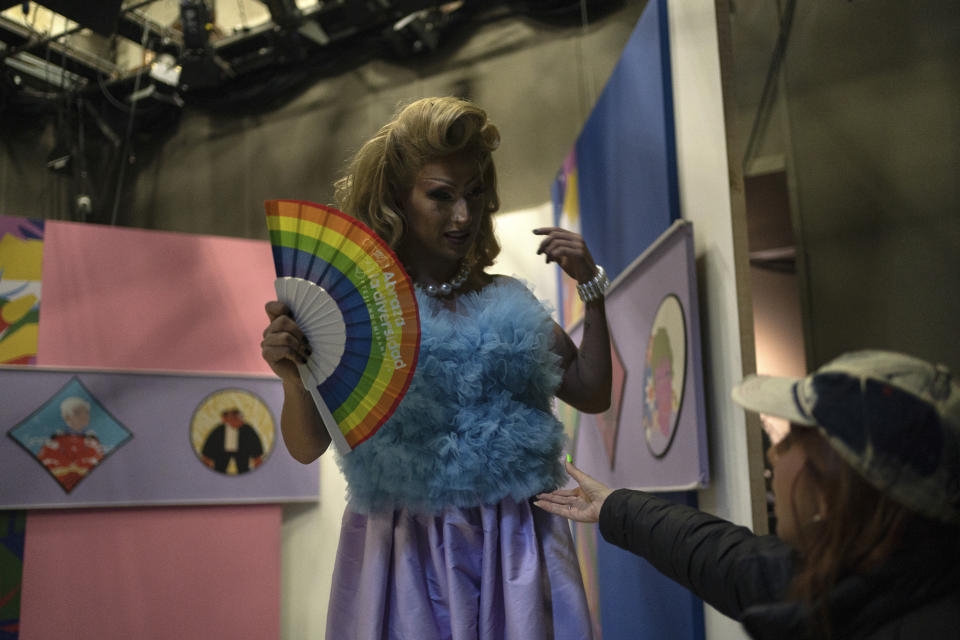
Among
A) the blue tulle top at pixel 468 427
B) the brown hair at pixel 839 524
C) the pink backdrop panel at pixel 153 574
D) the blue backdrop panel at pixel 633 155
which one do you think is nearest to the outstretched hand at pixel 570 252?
the blue tulle top at pixel 468 427

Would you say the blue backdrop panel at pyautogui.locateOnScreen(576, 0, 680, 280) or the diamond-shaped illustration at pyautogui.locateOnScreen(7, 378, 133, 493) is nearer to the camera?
the blue backdrop panel at pyautogui.locateOnScreen(576, 0, 680, 280)

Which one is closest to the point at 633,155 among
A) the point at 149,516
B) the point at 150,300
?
the point at 150,300

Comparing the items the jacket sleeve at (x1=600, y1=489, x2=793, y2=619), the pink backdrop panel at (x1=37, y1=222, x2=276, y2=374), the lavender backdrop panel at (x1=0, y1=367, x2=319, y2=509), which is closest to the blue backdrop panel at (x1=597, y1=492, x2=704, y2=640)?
the jacket sleeve at (x1=600, y1=489, x2=793, y2=619)

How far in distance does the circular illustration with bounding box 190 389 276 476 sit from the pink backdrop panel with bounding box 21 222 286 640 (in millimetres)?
177

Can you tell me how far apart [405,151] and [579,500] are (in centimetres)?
79

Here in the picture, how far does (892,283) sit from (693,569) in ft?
2.18

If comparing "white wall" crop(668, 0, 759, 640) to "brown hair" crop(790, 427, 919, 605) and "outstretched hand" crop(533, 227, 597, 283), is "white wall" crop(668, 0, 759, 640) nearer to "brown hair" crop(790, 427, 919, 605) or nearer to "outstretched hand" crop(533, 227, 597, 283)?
"outstretched hand" crop(533, 227, 597, 283)

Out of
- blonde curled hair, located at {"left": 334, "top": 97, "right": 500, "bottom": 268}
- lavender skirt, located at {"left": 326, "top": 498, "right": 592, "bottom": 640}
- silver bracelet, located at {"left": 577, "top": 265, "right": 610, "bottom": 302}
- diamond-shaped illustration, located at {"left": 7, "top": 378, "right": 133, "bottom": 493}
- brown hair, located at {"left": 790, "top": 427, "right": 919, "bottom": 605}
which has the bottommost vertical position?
lavender skirt, located at {"left": 326, "top": 498, "right": 592, "bottom": 640}

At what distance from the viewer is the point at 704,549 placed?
116 cm

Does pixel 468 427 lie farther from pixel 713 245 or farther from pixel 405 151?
pixel 713 245

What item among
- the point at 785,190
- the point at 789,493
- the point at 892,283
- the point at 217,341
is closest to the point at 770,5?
the point at 785,190

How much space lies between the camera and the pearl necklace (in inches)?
67.5

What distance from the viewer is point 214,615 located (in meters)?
3.97

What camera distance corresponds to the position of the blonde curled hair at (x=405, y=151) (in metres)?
1.68
